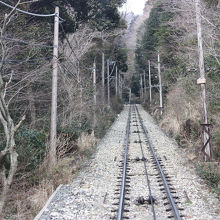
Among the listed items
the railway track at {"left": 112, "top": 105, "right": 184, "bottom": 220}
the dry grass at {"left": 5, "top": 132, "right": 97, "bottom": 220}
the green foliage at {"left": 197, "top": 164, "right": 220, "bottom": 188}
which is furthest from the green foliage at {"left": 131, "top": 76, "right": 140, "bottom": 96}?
the green foliage at {"left": 197, "top": 164, "right": 220, "bottom": 188}

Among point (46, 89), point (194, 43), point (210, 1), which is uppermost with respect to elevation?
point (210, 1)

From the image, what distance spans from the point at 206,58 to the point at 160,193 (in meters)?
10.3

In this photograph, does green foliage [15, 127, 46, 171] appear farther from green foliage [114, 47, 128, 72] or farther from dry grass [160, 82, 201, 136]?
green foliage [114, 47, 128, 72]

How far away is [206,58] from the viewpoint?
52.3ft

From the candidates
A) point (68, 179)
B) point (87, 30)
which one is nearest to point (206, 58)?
point (87, 30)

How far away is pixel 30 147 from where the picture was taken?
9125 millimetres

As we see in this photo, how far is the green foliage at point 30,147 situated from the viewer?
884 centimetres

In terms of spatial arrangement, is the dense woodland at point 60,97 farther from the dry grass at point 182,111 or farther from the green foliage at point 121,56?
the green foliage at point 121,56

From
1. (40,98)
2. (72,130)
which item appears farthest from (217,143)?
(40,98)

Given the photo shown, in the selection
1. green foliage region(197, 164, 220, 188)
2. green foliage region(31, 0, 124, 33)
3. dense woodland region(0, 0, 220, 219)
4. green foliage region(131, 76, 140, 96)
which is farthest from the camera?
green foliage region(131, 76, 140, 96)

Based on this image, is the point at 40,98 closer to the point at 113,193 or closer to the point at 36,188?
the point at 36,188

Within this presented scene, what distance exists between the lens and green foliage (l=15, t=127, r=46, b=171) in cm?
884

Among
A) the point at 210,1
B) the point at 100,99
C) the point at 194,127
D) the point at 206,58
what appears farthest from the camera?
the point at 100,99

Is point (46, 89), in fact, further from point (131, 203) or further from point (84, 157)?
point (131, 203)
